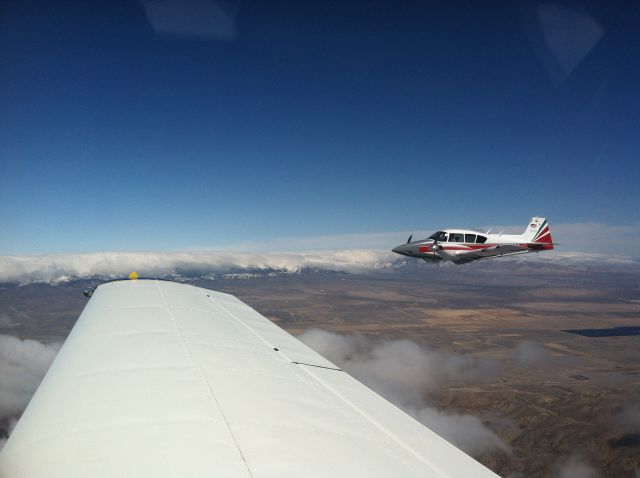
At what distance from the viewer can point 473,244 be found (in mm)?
32531

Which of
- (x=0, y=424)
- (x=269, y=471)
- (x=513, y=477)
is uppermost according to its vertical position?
(x=269, y=471)

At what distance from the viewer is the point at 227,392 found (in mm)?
4844

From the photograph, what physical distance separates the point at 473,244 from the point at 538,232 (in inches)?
210

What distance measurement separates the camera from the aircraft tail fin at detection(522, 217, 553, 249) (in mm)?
30097

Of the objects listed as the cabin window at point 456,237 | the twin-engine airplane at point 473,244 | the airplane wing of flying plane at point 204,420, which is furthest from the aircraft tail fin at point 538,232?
the airplane wing of flying plane at point 204,420

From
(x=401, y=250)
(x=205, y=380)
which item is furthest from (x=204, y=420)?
(x=401, y=250)

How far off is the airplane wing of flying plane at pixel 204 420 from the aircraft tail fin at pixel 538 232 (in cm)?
2959

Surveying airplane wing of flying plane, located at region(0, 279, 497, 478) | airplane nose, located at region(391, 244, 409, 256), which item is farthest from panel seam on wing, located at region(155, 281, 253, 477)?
airplane nose, located at region(391, 244, 409, 256)

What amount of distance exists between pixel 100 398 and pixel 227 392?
5.22ft

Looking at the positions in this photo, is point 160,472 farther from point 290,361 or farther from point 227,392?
point 290,361

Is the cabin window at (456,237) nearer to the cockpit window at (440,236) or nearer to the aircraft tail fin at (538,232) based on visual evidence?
the cockpit window at (440,236)

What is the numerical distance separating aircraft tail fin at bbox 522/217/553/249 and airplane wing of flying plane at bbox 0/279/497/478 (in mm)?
29592

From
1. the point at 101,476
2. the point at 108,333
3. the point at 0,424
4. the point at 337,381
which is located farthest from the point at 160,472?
the point at 0,424

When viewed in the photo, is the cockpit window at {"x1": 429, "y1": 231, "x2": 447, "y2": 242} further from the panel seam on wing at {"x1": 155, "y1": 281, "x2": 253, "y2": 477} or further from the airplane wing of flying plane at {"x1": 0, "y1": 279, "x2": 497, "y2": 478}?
the airplane wing of flying plane at {"x1": 0, "y1": 279, "x2": 497, "y2": 478}
